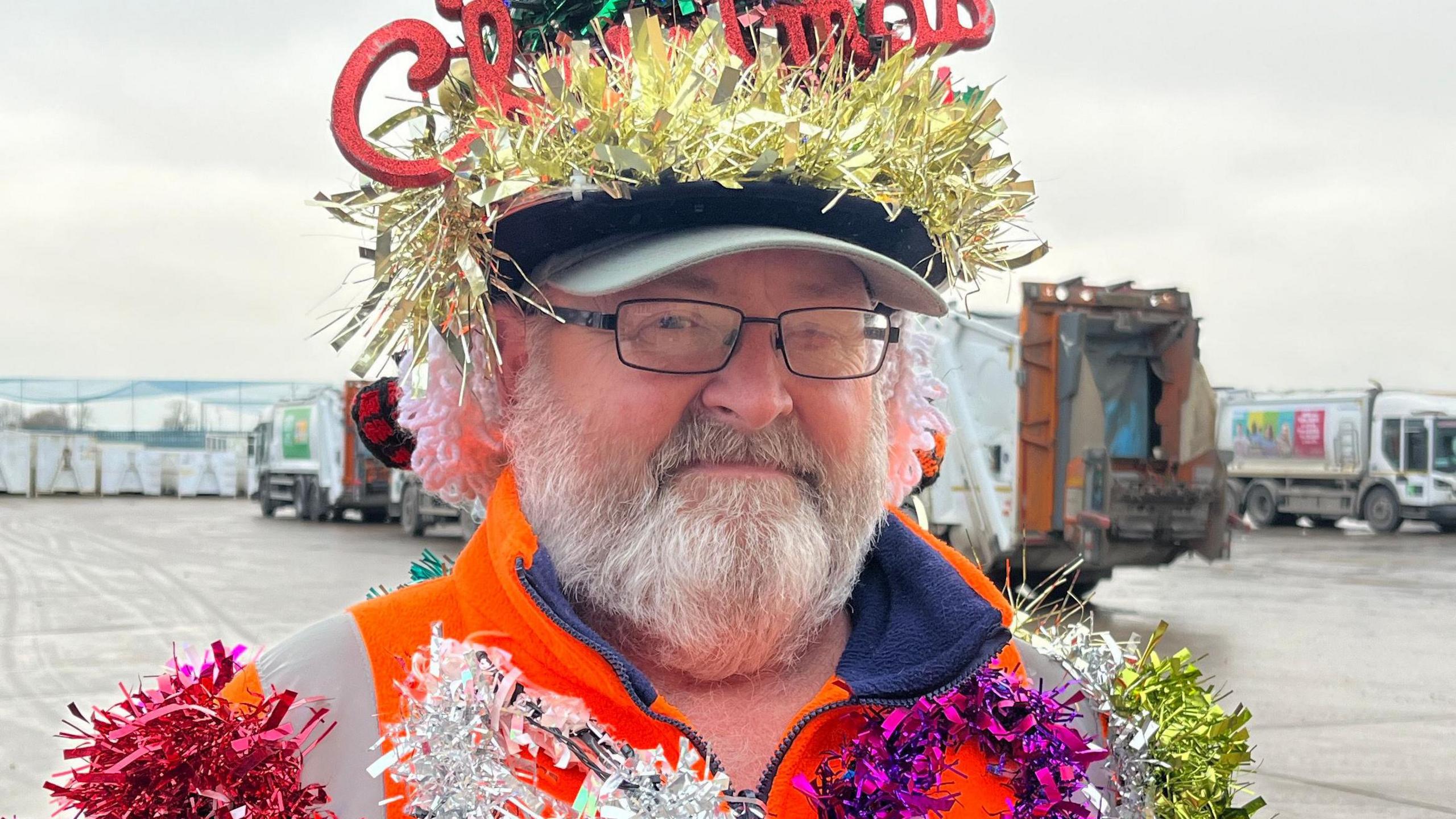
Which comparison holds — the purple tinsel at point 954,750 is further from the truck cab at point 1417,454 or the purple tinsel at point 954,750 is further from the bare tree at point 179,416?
the bare tree at point 179,416

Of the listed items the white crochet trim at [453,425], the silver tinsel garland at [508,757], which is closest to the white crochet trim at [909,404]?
the white crochet trim at [453,425]

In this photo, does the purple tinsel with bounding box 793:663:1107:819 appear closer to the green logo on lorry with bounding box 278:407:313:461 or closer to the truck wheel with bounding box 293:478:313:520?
the green logo on lorry with bounding box 278:407:313:461

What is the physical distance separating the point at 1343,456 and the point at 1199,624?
45.1ft

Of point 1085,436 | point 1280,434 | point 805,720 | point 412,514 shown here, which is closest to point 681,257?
point 805,720

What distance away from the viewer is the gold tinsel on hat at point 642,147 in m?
1.52

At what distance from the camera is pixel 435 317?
5.37 ft

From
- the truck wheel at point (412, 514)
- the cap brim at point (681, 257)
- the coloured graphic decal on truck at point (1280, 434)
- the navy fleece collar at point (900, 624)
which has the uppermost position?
the cap brim at point (681, 257)

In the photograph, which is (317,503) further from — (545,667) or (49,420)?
(545,667)

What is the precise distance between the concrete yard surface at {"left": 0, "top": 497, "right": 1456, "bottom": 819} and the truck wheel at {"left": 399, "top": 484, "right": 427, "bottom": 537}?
394mm

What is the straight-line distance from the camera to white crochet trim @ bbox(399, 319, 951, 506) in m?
1.79

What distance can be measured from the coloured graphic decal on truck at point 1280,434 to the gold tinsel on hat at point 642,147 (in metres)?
23.7

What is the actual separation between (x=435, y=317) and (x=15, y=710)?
21.5ft

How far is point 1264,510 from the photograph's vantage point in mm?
24125

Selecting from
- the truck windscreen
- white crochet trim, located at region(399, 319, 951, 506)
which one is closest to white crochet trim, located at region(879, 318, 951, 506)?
white crochet trim, located at region(399, 319, 951, 506)
